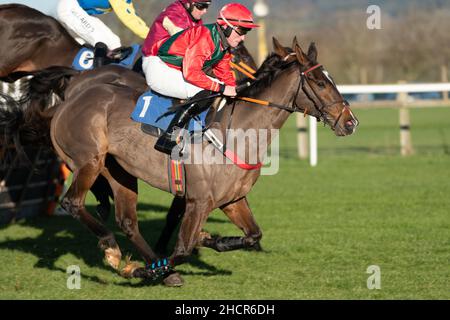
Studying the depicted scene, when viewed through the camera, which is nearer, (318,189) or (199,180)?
(199,180)

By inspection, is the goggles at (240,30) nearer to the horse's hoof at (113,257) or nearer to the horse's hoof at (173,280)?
the horse's hoof at (173,280)

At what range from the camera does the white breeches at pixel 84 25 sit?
7930 mm

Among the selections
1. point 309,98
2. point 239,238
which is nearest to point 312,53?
point 309,98

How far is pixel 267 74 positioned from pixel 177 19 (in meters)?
1.12

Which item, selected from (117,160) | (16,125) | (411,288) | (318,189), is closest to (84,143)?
(117,160)

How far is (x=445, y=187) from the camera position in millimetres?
11148

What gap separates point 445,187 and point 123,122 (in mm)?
6366

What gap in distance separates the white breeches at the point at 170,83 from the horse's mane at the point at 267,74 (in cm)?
38

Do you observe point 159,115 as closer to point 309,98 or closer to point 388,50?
point 309,98

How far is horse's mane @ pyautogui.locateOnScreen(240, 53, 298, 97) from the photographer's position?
5793 millimetres

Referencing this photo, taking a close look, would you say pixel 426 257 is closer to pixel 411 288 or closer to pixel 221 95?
pixel 411 288

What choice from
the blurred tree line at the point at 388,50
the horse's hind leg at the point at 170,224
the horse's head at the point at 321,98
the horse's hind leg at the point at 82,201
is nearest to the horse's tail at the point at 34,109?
the horse's hind leg at the point at 82,201

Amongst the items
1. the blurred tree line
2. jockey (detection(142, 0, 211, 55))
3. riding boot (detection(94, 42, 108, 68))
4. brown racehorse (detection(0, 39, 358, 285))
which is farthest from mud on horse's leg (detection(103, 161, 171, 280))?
the blurred tree line
